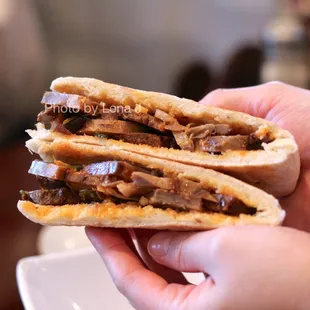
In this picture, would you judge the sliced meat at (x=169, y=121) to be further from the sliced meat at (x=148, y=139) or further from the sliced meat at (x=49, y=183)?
the sliced meat at (x=49, y=183)

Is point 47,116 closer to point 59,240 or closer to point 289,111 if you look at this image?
point 289,111

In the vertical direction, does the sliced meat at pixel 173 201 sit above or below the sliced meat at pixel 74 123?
below

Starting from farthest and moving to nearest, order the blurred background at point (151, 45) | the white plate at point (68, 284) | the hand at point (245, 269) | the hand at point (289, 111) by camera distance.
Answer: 1. the blurred background at point (151, 45)
2. the white plate at point (68, 284)
3. the hand at point (289, 111)
4. the hand at point (245, 269)

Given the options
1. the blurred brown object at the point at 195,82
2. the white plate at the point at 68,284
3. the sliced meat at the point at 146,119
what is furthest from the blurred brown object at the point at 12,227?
the blurred brown object at the point at 195,82

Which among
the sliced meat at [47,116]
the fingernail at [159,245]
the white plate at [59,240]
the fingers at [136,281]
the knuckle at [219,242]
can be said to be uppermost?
the sliced meat at [47,116]

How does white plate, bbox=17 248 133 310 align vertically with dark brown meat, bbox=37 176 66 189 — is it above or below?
below

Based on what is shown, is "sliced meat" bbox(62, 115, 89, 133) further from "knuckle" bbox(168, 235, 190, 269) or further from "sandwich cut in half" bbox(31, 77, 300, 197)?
"knuckle" bbox(168, 235, 190, 269)

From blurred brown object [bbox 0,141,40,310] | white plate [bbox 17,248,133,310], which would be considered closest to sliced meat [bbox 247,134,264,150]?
white plate [bbox 17,248,133,310]

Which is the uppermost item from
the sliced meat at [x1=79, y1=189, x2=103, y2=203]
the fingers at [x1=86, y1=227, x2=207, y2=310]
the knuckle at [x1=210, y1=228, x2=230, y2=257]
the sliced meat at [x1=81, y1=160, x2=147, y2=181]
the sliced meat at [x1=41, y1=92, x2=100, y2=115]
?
the sliced meat at [x1=41, y1=92, x2=100, y2=115]
